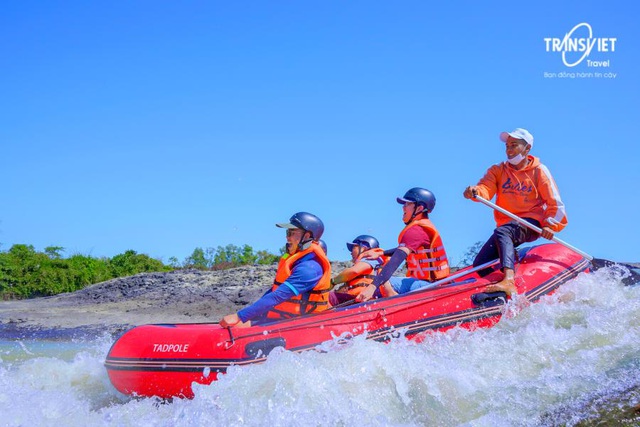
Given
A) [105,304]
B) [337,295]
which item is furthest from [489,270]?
[105,304]

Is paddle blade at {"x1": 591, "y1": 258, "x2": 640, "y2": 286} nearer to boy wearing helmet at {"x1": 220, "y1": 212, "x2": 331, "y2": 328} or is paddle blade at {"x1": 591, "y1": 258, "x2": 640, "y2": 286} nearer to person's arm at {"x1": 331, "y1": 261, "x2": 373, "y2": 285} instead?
person's arm at {"x1": 331, "y1": 261, "x2": 373, "y2": 285}

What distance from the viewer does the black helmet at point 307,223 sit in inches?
251

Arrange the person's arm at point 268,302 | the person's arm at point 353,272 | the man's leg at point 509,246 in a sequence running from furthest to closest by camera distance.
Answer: the person's arm at point 353,272 < the man's leg at point 509,246 < the person's arm at point 268,302

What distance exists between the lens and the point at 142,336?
21.0ft

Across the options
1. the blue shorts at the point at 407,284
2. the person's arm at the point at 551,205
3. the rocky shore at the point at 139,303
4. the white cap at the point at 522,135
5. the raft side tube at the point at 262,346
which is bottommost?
the rocky shore at the point at 139,303

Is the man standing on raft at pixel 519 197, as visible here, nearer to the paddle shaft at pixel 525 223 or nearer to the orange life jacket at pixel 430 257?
the paddle shaft at pixel 525 223

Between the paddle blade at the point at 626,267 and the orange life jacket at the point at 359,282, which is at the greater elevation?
the orange life jacket at the point at 359,282

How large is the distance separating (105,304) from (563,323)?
13.0 metres

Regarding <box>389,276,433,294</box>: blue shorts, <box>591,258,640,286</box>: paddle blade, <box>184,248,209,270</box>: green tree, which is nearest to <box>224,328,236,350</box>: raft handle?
<box>389,276,433,294</box>: blue shorts

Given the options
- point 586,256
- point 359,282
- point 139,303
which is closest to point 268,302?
point 359,282

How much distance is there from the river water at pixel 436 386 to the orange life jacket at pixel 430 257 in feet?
2.79

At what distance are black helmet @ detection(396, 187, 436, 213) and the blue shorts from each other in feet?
2.43

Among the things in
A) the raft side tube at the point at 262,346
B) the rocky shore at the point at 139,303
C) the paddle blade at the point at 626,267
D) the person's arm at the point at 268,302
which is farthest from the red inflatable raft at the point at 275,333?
the rocky shore at the point at 139,303

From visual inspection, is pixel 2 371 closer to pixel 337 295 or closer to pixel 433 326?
pixel 337 295
